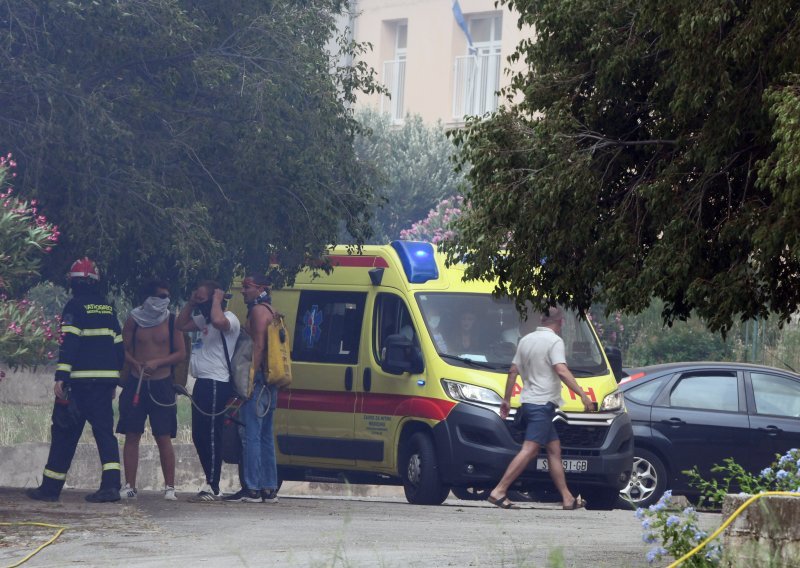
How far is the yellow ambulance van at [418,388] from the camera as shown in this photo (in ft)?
43.5

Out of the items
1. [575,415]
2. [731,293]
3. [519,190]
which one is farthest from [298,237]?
[731,293]

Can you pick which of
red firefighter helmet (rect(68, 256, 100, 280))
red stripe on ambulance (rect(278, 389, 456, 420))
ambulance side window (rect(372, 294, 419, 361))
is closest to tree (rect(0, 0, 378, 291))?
red firefighter helmet (rect(68, 256, 100, 280))

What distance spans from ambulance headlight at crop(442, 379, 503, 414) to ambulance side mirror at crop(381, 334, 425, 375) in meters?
0.33

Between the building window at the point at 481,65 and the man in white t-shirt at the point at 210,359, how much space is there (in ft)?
78.5

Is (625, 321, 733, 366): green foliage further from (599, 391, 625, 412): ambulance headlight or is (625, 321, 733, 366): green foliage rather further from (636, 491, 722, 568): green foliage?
(636, 491, 722, 568): green foliage

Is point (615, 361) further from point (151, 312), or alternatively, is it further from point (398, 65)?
point (398, 65)

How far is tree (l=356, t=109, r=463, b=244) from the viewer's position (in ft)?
126

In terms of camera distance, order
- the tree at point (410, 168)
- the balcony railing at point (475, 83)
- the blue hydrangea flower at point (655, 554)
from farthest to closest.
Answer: the tree at point (410, 168), the balcony railing at point (475, 83), the blue hydrangea flower at point (655, 554)

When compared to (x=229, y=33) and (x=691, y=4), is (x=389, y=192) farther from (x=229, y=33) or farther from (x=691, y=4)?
(x=691, y=4)

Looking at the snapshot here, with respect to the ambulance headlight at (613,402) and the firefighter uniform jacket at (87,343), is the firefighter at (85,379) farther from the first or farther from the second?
the ambulance headlight at (613,402)

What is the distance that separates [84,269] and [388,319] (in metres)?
2.87

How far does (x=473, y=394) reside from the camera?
13.3 m

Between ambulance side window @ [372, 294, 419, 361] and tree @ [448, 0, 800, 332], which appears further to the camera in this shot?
ambulance side window @ [372, 294, 419, 361]

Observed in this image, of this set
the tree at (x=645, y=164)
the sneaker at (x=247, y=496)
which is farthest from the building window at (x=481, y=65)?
the tree at (x=645, y=164)
